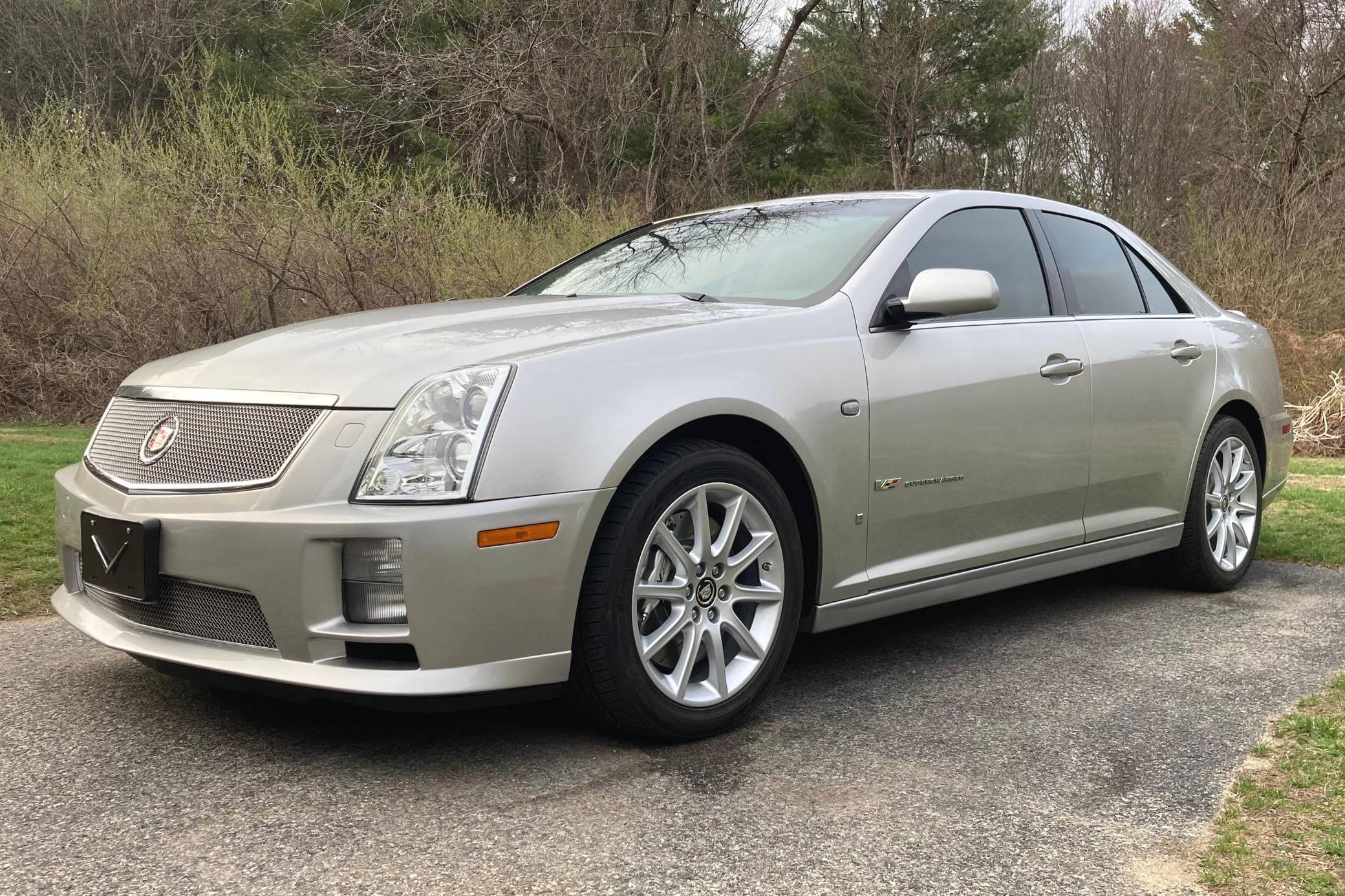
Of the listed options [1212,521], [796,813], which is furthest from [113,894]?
[1212,521]

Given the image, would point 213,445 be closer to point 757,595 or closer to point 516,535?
point 516,535

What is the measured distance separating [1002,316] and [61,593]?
124 inches

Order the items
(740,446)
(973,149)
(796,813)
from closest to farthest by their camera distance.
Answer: (796,813) < (740,446) < (973,149)

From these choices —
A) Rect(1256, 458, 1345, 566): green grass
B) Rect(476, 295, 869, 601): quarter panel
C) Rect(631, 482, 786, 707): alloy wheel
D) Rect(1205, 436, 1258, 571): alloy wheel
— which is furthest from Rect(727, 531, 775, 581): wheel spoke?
Rect(1256, 458, 1345, 566): green grass

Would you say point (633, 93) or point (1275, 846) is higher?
point (633, 93)

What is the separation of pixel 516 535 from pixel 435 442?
0.96ft

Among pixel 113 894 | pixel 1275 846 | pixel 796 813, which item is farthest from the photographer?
pixel 796 813

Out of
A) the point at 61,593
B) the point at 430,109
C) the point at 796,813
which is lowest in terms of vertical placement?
the point at 796,813

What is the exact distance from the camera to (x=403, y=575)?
111 inches

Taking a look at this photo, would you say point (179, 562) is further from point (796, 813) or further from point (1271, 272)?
point (1271, 272)

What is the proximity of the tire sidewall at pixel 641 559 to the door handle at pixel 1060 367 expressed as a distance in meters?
1.30

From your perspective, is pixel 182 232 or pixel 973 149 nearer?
pixel 182 232

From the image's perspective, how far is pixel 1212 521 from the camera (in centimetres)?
530

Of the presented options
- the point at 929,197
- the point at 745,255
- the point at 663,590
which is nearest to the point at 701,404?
the point at 663,590
